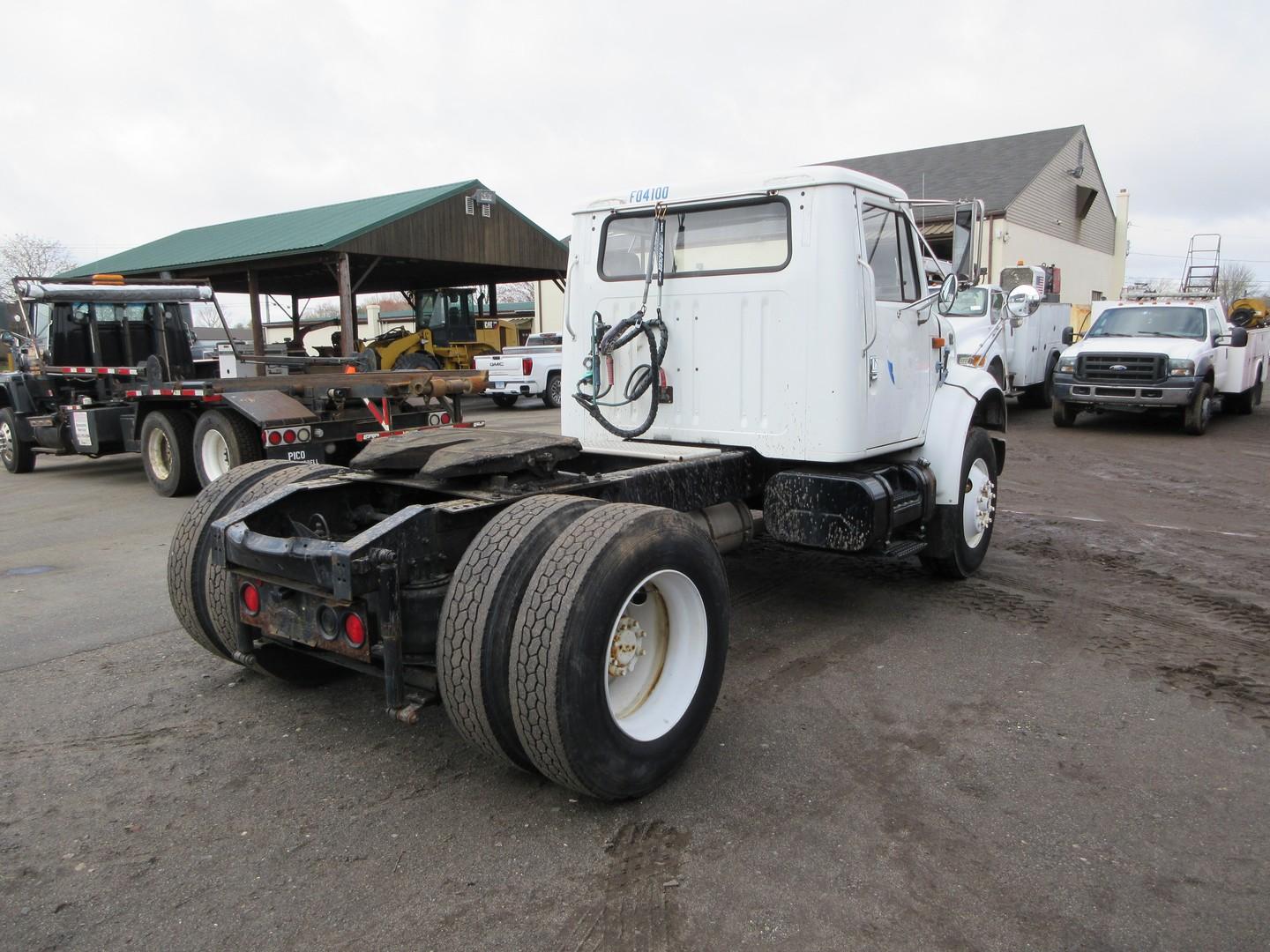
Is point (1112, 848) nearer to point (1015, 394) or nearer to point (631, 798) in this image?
point (631, 798)

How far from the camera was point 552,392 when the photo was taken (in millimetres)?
21984

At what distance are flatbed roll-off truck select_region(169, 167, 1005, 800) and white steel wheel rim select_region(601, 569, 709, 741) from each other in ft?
0.04

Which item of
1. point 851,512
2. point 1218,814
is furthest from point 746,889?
point 851,512

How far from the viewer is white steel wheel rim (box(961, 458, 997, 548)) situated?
6.08m

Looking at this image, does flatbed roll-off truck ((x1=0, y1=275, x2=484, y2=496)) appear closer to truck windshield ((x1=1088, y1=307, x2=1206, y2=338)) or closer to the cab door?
the cab door

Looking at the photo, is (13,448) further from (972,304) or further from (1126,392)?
(1126,392)

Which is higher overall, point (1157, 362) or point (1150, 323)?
point (1150, 323)

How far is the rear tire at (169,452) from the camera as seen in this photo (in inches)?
395

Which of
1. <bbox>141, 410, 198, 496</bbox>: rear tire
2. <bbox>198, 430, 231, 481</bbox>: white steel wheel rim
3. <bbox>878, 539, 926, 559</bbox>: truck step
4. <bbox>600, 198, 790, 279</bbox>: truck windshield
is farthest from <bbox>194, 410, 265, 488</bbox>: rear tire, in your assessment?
<bbox>878, 539, 926, 559</bbox>: truck step

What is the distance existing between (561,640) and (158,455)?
30.1 feet

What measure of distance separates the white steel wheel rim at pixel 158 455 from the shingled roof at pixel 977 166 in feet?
76.2

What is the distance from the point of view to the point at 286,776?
353 centimetres

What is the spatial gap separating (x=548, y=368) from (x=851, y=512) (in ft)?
56.5

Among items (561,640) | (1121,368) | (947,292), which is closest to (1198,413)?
(1121,368)
